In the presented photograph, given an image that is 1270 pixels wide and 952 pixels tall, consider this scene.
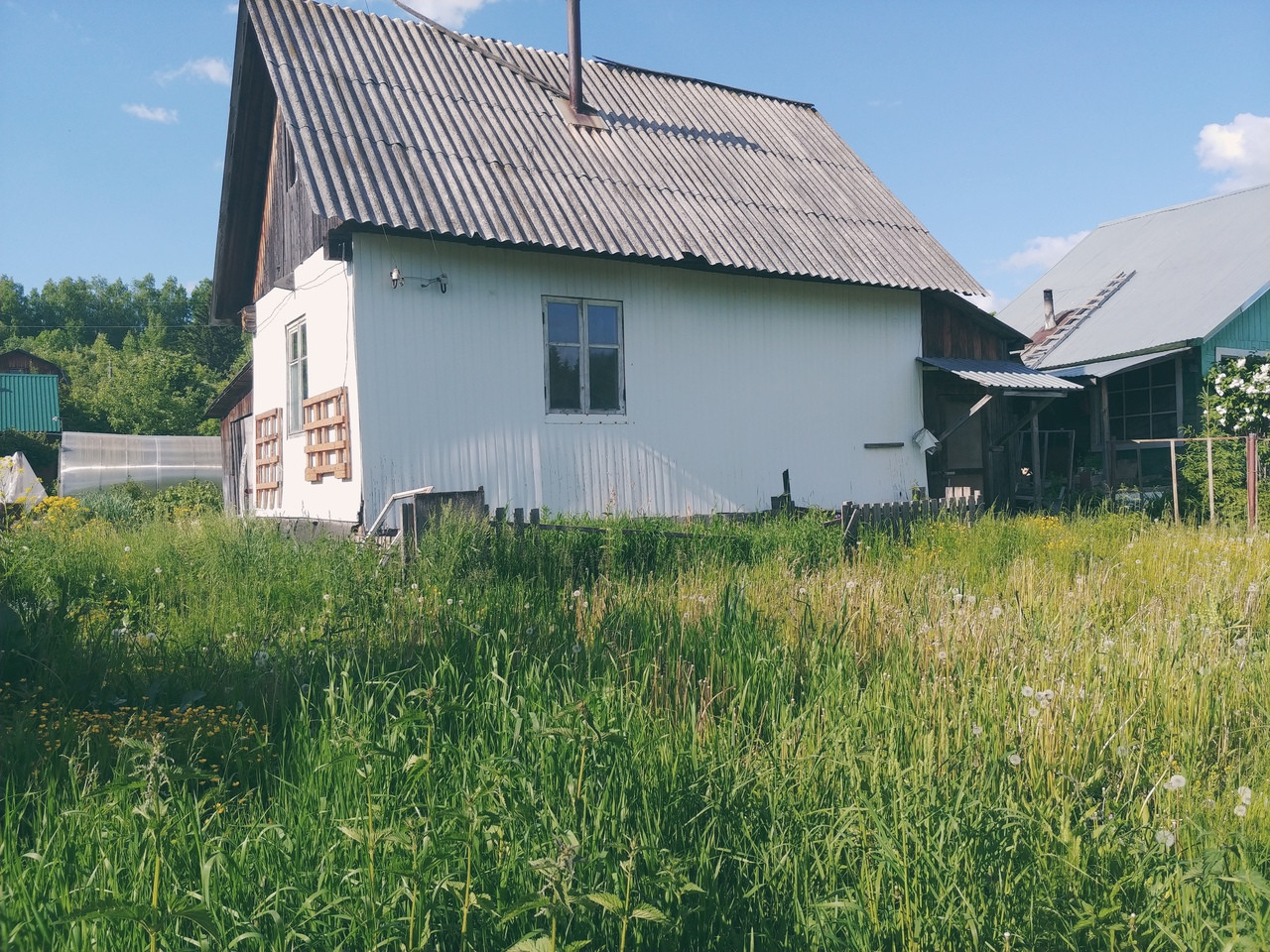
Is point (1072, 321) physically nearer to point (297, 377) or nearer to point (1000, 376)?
point (1000, 376)

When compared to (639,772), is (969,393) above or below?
above

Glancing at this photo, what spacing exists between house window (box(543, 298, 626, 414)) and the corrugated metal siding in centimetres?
15

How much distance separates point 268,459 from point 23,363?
2025 inches

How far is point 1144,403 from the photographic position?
19.3m

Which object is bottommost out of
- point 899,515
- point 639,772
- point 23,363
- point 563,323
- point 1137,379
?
point 639,772

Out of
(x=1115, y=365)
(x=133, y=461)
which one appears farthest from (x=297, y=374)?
(x=133, y=461)

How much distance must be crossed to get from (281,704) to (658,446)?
8314 mm

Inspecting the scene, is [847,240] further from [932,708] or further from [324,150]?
[932,708]

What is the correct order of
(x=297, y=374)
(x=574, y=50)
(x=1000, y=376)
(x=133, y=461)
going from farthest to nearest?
(x=133, y=461)
(x=1000, y=376)
(x=574, y=50)
(x=297, y=374)

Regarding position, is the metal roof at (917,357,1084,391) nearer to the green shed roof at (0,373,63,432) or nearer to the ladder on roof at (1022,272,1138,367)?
the ladder on roof at (1022,272,1138,367)

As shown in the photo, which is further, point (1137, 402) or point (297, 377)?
point (1137, 402)

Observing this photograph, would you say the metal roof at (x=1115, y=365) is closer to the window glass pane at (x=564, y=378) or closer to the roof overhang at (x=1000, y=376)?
the roof overhang at (x=1000, y=376)

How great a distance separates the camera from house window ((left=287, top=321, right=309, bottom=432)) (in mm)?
12164

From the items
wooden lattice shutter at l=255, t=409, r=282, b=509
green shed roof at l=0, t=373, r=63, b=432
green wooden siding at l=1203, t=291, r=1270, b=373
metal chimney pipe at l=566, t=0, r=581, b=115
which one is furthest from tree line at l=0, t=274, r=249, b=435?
green wooden siding at l=1203, t=291, r=1270, b=373
